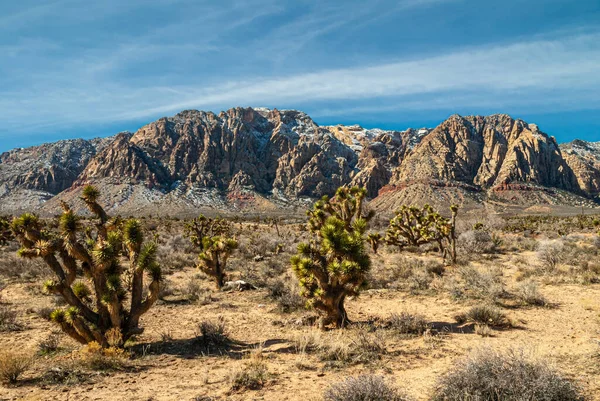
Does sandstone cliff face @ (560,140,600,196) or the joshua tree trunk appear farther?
sandstone cliff face @ (560,140,600,196)

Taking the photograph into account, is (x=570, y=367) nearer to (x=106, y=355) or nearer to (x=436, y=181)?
(x=106, y=355)

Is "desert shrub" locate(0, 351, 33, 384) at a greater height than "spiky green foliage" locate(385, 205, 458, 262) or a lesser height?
greater

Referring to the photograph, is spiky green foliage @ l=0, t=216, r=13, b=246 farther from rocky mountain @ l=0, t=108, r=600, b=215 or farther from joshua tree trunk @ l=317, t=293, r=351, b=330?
rocky mountain @ l=0, t=108, r=600, b=215

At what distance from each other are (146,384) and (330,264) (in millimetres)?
4899

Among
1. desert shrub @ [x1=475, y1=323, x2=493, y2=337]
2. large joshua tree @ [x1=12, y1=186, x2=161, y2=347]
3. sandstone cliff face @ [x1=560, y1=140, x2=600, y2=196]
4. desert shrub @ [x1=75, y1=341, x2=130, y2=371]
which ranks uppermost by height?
large joshua tree @ [x1=12, y1=186, x2=161, y2=347]

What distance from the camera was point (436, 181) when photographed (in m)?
128

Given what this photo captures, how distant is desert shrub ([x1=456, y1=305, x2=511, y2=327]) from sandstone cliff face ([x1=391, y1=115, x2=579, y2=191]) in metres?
126

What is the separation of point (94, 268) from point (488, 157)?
554 feet

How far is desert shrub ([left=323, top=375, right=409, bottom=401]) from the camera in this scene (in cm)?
512

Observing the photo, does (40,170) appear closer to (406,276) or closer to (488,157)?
(406,276)

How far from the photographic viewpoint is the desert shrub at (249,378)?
6.21m

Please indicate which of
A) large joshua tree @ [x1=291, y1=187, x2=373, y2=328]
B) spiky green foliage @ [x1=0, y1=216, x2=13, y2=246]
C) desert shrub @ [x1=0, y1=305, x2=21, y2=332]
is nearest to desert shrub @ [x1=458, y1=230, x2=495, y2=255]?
large joshua tree @ [x1=291, y1=187, x2=373, y2=328]

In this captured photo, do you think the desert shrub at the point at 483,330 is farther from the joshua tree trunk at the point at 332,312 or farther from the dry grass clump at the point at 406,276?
the dry grass clump at the point at 406,276

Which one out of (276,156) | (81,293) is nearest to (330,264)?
(81,293)
